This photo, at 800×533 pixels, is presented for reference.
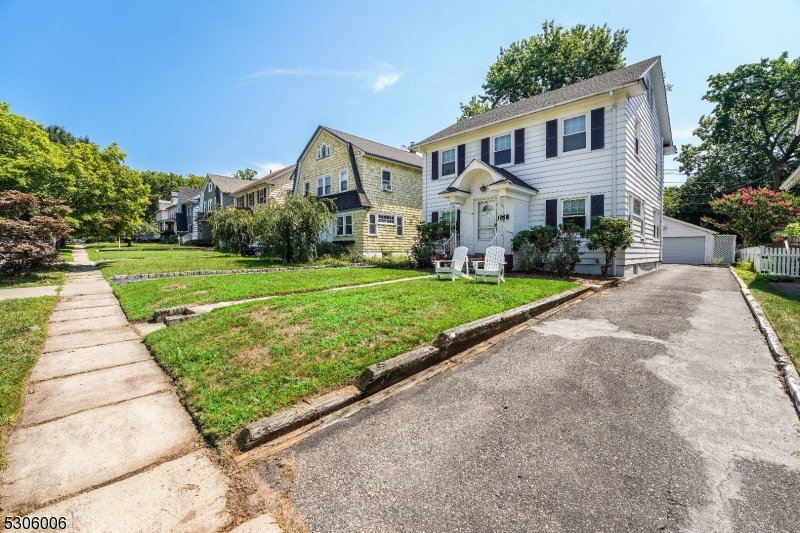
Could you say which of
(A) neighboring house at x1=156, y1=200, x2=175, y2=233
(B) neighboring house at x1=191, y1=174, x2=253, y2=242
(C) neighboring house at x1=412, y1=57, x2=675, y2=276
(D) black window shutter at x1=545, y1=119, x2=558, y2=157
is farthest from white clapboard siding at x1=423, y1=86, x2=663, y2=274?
(A) neighboring house at x1=156, y1=200, x2=175, y2=233

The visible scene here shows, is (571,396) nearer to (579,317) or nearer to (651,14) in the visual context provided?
(579,317)

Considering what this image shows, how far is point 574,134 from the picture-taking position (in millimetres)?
12281

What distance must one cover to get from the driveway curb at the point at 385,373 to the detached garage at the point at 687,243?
24018mm

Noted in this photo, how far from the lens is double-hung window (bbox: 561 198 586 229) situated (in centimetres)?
1205

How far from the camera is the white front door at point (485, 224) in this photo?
1366 centimetres

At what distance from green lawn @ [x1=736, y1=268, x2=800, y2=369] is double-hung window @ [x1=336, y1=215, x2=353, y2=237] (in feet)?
56.5

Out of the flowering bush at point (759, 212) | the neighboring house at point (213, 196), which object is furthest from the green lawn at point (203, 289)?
the neighboring house at point (213, 196)

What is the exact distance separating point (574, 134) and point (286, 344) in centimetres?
1255

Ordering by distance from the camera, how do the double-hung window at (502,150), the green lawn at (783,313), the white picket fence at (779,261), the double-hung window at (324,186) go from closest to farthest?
the green lawn at (783,313) → the white picket fence at (779,261) → the double-hung window at (502,150) → the double-hung window at (324,186)

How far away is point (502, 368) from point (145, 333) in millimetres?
5421

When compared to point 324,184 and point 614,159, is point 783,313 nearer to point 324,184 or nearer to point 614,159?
point 614,159

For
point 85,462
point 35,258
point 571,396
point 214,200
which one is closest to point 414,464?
point 571,396

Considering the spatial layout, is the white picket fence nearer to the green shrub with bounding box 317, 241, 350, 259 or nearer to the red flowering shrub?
the green shrub with bounding box 317, 241, 350, 259

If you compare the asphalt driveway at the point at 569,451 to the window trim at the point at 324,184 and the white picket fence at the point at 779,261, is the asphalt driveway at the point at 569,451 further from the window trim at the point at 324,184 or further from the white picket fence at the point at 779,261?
the window trim at the point at 324,184
